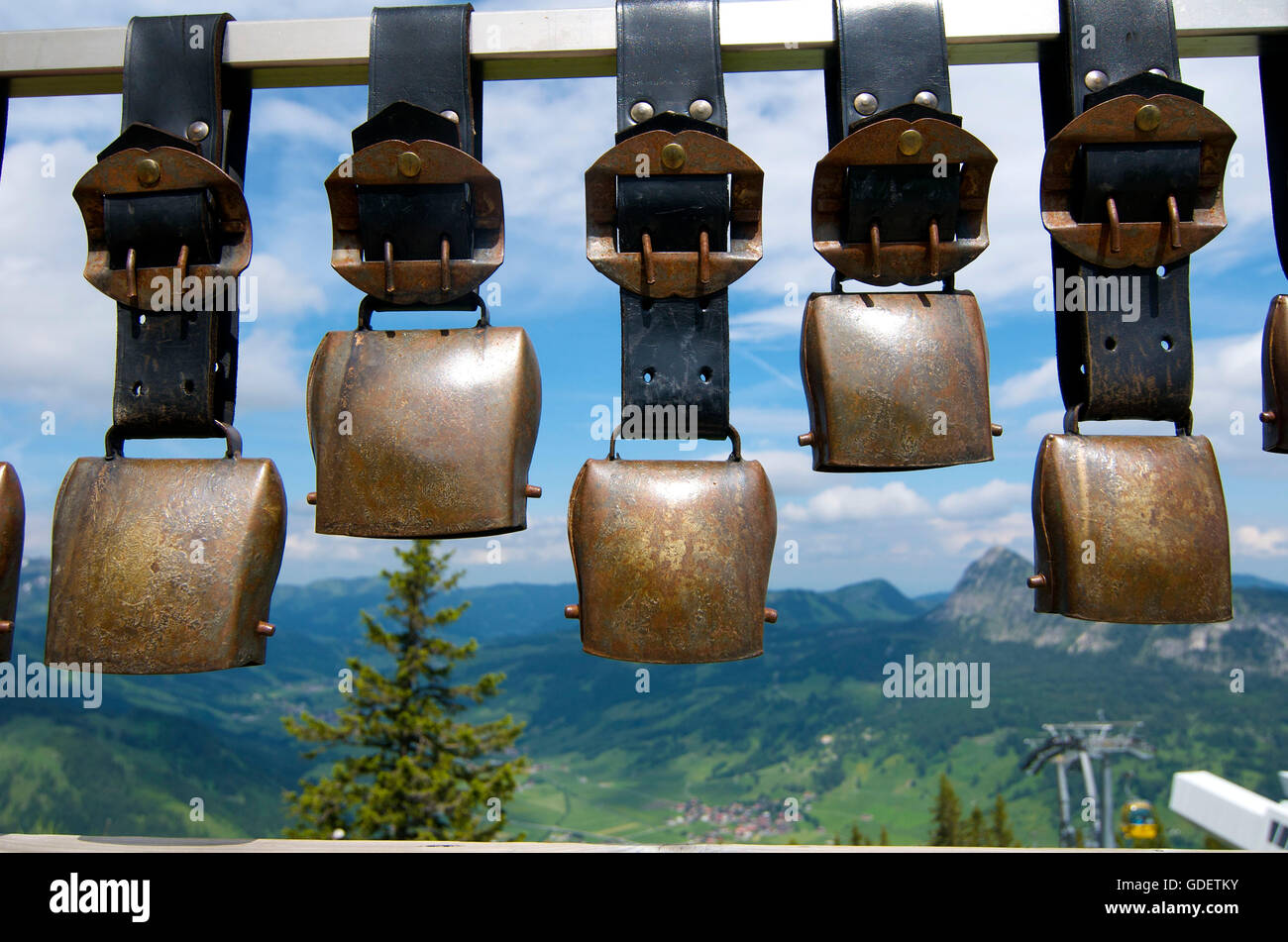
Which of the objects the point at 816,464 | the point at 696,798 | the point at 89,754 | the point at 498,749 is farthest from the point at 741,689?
the point at 816,464

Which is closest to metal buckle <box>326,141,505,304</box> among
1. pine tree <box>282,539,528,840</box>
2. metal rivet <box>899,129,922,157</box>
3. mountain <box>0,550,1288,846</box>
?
metal rivet <box>899,129,922,157</box>

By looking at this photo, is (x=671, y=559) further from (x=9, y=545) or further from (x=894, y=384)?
(x=9, y=545)

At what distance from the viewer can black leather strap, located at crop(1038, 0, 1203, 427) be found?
156 cm

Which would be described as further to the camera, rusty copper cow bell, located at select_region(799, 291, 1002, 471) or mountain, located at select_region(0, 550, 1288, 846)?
mountain, located at select_region(0, 550, 1288, 846)

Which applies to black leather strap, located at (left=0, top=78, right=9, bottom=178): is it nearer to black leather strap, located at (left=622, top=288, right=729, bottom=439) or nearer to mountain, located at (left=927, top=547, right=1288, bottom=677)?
black leather strap, located at (left=622, top=288, right=729, bottom=439)

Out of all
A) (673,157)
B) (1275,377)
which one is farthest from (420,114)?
(1275,377)

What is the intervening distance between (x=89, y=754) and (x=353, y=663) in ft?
268

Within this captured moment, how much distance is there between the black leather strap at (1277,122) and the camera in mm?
1740

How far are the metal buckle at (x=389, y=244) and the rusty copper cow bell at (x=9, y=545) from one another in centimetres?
71

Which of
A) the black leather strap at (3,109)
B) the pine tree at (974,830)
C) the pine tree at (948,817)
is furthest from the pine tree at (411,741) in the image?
the pine tree at (948,817)

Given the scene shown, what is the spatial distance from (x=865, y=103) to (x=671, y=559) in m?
0.87

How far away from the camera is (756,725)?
131 meters

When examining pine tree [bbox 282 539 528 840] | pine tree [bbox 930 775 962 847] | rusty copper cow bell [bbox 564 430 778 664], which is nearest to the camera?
rusty copper cow bell [bbox 564 430 778 664]

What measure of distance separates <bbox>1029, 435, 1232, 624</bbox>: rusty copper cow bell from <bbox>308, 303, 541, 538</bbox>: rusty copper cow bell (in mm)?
884
